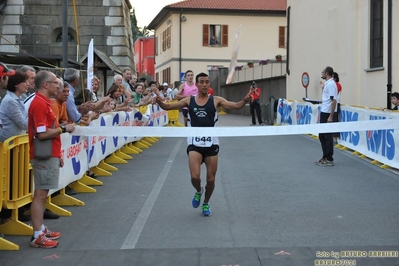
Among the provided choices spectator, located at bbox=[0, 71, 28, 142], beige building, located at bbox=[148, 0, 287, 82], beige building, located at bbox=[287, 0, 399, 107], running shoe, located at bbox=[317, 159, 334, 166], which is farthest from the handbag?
beige building, located at bbox=[148, 0, 287, 82]

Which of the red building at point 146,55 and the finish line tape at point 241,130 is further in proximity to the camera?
the red building at point 146,55

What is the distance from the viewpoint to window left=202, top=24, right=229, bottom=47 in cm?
5875

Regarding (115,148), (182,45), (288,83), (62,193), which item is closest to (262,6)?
(182,45)

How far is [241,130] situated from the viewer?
8.23 metres

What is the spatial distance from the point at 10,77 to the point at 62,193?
225 cm

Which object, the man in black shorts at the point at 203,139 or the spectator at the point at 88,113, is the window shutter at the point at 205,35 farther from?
the man in black shorts at the point at 203,139

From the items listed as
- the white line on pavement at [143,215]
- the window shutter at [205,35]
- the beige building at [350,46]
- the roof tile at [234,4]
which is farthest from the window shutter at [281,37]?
the white line on pavement at [143,215]

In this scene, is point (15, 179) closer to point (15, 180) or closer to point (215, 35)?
point (15, 180)

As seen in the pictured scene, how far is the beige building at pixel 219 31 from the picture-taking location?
58.4 meters

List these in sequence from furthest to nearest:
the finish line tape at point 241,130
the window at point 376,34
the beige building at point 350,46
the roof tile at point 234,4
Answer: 1. the roof tile at point 234,4
2. the window at point 376,34
3. the beige building at point 350,46
4. the finish line tape at point 241,130

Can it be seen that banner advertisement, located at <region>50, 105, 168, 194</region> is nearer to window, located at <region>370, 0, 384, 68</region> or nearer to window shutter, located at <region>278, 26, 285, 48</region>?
window, located at <region>370, 0, 384, 68</region>

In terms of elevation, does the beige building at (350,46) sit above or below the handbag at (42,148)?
above

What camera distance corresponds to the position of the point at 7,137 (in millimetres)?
7605

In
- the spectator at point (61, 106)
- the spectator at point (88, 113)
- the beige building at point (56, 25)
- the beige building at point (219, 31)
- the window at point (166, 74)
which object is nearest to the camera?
the spectator at point (61, 106)
